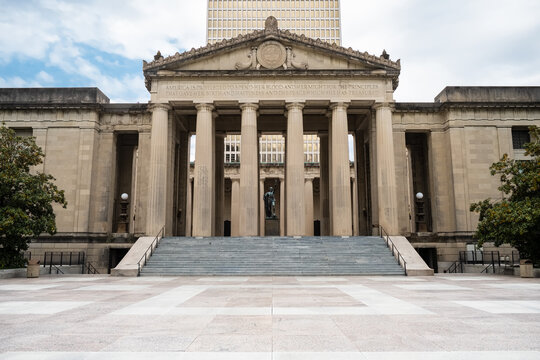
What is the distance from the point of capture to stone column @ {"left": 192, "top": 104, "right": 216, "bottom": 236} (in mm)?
31672

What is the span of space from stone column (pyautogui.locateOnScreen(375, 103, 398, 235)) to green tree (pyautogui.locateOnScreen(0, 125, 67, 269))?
22.0m

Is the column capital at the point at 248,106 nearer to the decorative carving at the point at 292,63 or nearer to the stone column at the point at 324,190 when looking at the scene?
the decorative carving at the point at 292,63

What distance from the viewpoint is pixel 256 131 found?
33906 mm

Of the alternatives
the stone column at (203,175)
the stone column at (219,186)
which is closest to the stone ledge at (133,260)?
the stone column at (203,175)

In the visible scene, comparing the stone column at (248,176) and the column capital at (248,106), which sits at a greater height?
the column capital at (248,106)

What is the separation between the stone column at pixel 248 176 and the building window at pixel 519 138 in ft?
73.1

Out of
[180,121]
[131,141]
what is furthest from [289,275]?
[131,141]

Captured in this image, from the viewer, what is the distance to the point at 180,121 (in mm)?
38625

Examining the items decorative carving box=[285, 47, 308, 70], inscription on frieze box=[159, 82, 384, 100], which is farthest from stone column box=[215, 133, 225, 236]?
decorative carving box=[285, 47, 308, 70]

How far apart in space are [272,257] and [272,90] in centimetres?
1380

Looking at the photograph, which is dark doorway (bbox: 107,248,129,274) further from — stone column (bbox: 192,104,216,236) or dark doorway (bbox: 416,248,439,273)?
dark doorway (bbox: 416,248,439,273)

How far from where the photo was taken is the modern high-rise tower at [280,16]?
108m

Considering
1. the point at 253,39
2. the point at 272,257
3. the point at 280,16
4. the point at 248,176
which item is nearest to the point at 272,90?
the point at 253,39

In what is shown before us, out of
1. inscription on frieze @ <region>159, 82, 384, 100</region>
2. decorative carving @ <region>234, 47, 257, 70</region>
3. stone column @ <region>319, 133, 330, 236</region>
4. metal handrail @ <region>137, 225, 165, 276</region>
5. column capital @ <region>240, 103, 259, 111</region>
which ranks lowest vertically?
metal handrail @ <region>137, 225, 165, 276</region>
